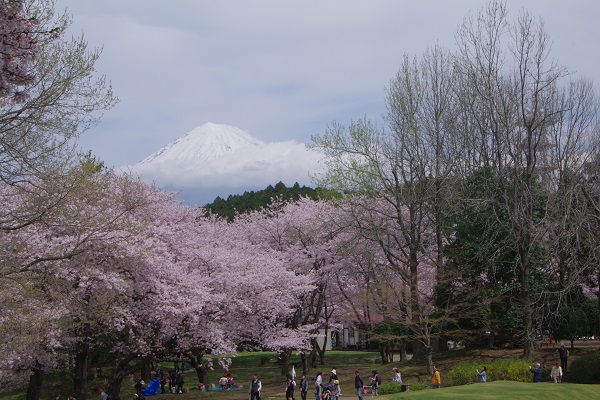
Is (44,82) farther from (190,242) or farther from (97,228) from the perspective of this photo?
(190,242)

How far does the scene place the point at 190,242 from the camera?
1195 inches

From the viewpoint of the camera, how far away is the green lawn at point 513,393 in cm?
1908

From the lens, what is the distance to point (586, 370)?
1037 inches

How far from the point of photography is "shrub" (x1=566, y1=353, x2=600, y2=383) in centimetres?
2606

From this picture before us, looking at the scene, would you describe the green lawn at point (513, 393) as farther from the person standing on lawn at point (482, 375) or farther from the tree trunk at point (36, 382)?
the tree trunk at point (36, 382)

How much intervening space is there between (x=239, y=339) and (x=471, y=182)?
48.1 ft

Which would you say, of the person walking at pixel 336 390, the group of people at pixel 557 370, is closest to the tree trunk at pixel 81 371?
the person walking at pixel 336 390

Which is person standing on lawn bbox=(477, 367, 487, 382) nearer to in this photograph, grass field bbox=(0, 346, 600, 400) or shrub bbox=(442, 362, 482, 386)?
shrub bbox=(442, 362, 482, 386)

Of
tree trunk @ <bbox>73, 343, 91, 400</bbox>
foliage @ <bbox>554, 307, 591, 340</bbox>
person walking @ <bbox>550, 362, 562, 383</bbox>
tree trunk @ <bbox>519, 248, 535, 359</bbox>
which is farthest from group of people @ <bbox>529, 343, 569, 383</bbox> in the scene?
tree trunk @ <bbox>73, 343, 91, 400</bbox>

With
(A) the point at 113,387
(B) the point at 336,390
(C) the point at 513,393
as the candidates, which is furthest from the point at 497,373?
(A) the point at 113,387

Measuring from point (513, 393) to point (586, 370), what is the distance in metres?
8.34

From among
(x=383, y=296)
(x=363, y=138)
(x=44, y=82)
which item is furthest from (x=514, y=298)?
(x=44, y=82)

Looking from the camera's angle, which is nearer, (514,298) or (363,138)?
(514,298)

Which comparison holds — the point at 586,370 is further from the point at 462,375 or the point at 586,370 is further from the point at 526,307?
the point at 462,375
